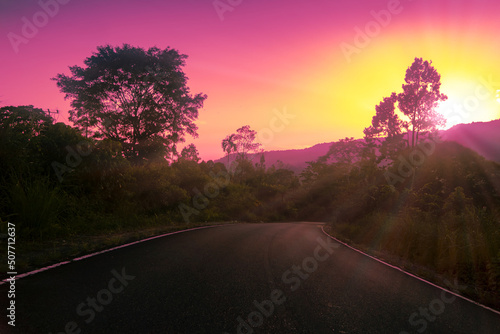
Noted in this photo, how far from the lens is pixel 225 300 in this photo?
3.69m

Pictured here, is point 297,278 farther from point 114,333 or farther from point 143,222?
point 143,222

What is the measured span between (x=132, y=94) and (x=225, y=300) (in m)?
23.0

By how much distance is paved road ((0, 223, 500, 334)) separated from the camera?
295 centimetres

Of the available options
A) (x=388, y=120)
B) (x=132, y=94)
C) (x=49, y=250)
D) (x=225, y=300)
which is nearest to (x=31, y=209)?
(x=49, y=250)

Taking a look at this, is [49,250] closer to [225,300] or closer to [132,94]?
[225,300]

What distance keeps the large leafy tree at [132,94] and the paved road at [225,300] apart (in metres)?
18.7

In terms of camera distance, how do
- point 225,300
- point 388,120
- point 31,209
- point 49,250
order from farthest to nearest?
point 388,120
point 31,209
point 49,250
point 225,300

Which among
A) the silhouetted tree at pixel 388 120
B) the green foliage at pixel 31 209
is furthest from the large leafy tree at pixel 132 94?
the silhouetted tree at pixel 388 120

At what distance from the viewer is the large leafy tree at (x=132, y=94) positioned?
21781 mm

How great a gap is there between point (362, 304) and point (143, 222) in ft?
38.3

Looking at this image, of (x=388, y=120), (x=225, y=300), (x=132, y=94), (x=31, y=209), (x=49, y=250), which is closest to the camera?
(x=225, y=300)

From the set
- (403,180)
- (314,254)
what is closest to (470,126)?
(403,180)

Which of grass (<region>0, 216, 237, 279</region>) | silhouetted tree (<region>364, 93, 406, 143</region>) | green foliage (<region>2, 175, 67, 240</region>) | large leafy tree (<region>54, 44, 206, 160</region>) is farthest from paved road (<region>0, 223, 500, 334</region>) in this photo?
silhouetted tree (<region>364, 93, 406, 143</region>)

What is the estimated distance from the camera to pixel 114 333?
2666 mm
